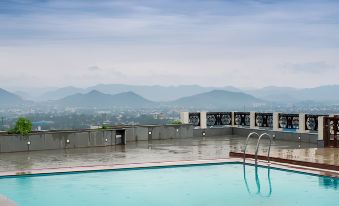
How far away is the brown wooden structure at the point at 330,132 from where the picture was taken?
55.4 feet

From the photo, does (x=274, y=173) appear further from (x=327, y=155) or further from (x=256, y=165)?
(x=327, y=155)

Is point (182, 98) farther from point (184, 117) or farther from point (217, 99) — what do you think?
point (184, 117)

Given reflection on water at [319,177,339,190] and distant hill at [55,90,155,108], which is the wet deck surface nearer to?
reflection on water at [319,177,339,190]

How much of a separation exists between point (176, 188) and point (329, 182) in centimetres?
315

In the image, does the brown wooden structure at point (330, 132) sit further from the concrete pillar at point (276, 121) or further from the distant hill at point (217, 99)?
the distant hill at point (217, 99)

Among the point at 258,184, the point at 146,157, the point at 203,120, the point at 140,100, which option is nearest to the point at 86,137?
the point at 146,157

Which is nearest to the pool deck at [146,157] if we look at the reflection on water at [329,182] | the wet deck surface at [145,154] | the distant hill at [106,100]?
the wet deck surface at [145,154]

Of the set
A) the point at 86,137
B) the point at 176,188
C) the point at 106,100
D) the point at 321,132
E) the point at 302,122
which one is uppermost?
the point at 106,100

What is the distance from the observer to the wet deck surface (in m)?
14.6

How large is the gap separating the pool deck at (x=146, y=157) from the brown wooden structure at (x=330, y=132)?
0.78m

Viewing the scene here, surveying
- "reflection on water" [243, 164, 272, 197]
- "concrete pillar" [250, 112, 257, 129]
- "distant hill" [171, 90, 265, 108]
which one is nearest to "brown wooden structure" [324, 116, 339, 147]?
"reflection on water" [243, 164, 272, 197]

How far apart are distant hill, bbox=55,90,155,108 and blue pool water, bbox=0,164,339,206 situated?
40.5 meters

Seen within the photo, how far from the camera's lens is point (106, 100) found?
58.3 metres

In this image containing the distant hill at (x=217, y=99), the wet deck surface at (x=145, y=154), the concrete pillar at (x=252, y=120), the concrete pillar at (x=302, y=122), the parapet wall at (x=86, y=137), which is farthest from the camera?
the distant hill at (x=217, y=99)
